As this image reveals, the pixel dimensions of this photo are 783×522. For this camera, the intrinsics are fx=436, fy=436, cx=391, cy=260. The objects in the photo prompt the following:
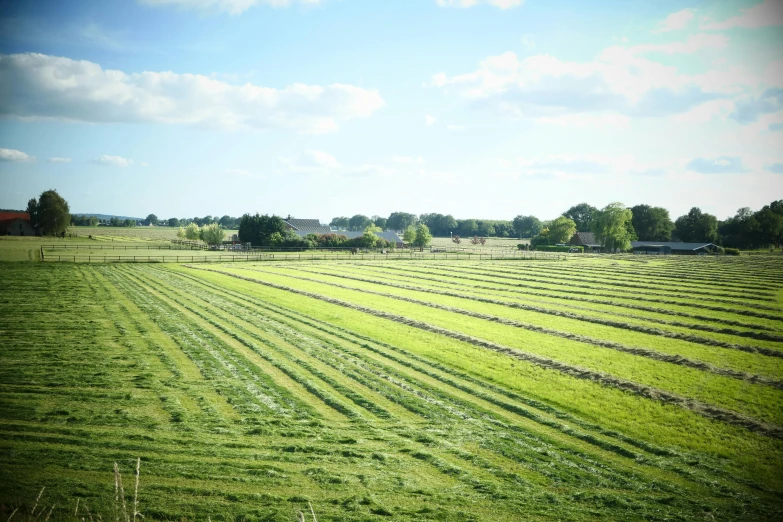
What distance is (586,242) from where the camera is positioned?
500 feet

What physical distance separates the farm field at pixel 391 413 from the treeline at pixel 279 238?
2929 inches

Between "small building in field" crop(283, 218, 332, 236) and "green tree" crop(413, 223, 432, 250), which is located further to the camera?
"small building in field" crop(283, 218, 332, 236)

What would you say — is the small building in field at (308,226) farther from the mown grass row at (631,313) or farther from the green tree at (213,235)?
the mown grass row at (631,313)

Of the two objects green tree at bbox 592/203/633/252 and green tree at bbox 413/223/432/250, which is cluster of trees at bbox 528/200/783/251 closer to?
green tree at bbox 592/203/633/252

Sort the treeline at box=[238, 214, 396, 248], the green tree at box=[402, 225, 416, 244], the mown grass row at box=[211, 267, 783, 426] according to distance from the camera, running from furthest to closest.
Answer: the green tree at box=[402, 225, 416, 244], the treeline at box=[238, 214, 396, 248], the mown grass row at box=[211, 267, 783, 426]

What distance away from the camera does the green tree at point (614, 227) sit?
131250mm

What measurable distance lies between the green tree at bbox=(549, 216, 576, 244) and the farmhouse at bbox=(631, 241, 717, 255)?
796 inches

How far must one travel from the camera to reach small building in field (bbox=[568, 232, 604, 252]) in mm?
147750

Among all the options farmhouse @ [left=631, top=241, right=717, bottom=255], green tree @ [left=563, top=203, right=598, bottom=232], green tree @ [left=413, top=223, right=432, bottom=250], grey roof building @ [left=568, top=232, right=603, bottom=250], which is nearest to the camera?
farmhouse @ [left=631, top=241, right=717, bottom=255]

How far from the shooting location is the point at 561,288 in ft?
144

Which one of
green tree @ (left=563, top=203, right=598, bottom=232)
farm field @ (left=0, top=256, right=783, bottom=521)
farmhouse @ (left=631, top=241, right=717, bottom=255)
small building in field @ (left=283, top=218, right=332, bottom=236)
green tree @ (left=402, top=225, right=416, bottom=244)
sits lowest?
farm field @ (left=0, top=256, right=783, bottom=521)

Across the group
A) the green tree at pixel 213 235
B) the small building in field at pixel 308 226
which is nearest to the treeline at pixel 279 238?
the green tree at pixel 213 235

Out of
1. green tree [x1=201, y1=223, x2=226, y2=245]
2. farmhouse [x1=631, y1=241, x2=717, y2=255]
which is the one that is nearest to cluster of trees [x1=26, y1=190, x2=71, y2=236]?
green tree [x1=201, y1=223, x2=226, y2=245]

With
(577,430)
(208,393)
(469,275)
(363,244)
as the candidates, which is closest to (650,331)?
(577,430)
